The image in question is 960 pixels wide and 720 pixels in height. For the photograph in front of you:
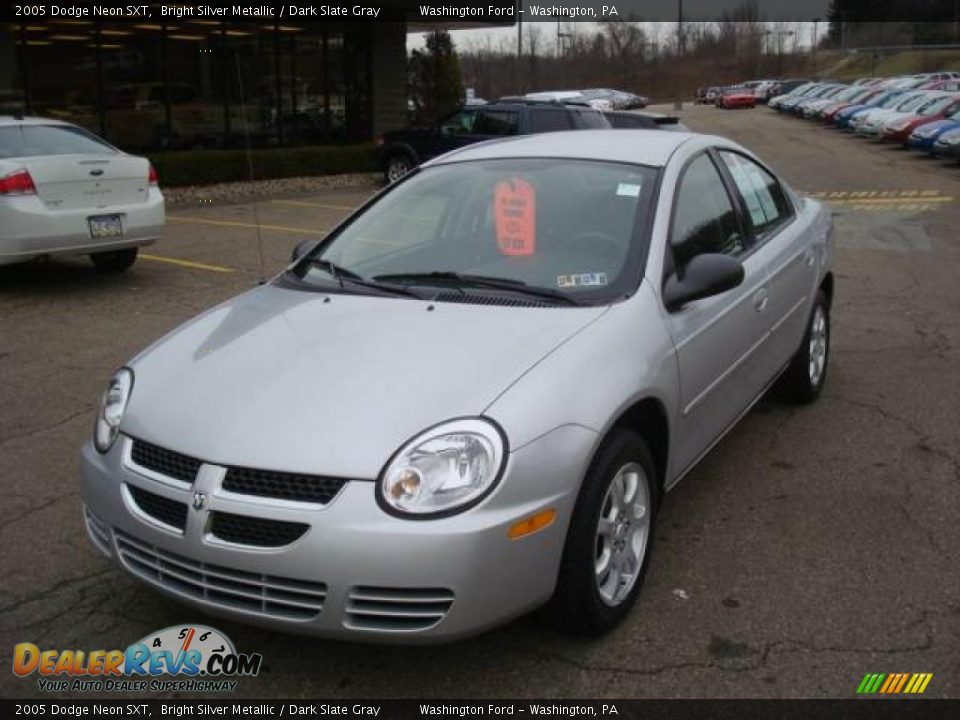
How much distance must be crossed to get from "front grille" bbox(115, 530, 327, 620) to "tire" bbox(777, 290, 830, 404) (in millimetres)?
3373

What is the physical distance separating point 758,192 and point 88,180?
5.86 metres

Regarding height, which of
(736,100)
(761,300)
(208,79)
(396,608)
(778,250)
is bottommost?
(396,608)

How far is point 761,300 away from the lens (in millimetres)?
4375

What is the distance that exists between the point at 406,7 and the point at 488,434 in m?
18.7

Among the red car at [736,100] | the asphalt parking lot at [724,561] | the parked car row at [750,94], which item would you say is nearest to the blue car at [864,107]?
the red car at [736,100]

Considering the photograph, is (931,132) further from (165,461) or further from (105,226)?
(165,461)

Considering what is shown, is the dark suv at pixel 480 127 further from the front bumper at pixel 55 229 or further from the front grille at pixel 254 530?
the front grille at pixel 254 530

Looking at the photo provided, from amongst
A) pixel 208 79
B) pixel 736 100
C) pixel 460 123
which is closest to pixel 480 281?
pixel 460 123

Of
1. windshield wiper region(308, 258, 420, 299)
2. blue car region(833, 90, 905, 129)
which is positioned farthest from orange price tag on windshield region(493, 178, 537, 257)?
blue car region(833, 90, 905, 129)

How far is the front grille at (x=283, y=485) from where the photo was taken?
2672mm

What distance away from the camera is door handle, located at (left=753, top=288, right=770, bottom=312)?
4.30 meters

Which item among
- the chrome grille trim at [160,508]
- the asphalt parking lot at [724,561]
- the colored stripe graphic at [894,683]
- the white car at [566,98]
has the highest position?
the white car at [566,98]

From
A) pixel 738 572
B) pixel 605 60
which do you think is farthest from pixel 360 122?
pixel 605 60

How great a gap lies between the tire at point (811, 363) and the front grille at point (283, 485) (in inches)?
129
